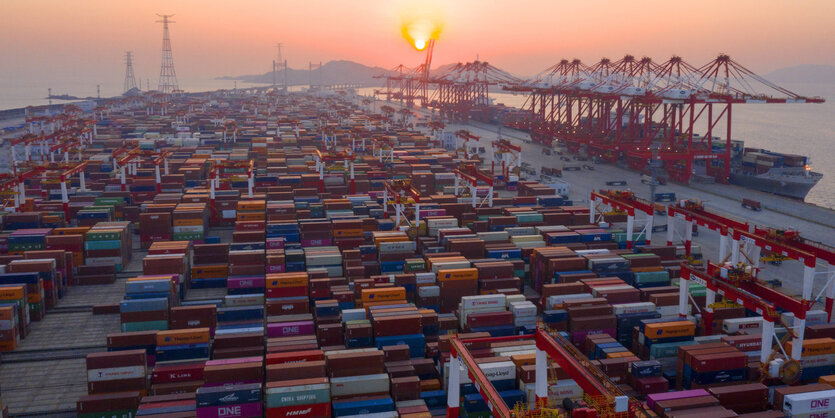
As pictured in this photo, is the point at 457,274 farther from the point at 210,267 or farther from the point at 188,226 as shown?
the point at 188,226

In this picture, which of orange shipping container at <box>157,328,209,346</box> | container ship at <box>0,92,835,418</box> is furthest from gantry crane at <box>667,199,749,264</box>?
orange shipping container at <box>157,328,209,346</box>

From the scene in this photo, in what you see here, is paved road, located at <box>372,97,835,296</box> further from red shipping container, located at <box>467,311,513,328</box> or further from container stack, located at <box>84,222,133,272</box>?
container stack, located at <box>84,222,133,272</box>

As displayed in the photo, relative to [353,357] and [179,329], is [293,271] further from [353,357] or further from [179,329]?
[353,357]

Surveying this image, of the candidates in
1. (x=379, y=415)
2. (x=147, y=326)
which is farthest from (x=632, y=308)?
(x=147, y=326)

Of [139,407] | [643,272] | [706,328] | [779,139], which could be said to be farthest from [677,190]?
[779,139]

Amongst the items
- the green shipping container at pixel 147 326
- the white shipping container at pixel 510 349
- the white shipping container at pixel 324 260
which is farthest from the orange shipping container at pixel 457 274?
the green shipping container at pixel 147 326

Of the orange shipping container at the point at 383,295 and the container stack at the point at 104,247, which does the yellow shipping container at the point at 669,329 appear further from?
the container stack at the point at 104,247

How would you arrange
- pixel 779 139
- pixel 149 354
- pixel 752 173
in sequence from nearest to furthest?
1. pixel 149 354
2. pixel 752 173
3. pixel 779 139
